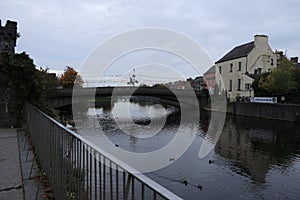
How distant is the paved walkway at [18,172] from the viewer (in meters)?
4.00

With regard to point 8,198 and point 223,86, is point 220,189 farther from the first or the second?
point 223,86

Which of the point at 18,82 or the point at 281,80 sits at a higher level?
the point at 281,80

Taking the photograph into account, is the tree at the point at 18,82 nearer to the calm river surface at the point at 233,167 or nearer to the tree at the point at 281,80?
the calm river surface at the point at 233,167

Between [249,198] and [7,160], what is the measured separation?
7304 mm

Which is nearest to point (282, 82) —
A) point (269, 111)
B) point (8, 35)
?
point (269, 111)

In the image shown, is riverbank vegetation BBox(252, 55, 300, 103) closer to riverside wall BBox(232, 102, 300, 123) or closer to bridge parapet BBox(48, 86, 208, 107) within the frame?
riverside wall BBox(232, 102, 300, 123)

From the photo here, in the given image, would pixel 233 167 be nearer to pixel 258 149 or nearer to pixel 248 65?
pixel 258 149

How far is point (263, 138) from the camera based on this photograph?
20.2m

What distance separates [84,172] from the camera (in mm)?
3100

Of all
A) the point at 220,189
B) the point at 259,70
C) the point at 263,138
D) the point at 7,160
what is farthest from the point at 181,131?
the point at 259,70

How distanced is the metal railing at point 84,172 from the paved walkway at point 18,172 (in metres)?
0.31

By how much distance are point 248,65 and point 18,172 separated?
150 feet

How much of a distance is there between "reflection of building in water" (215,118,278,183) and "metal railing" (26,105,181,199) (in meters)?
9.18

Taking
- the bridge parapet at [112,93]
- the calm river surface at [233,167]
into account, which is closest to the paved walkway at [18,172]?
the calm river surface at [233,167]
